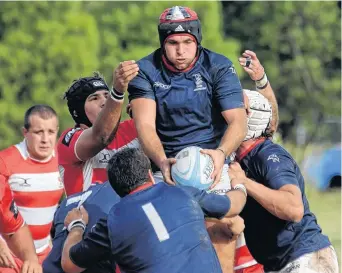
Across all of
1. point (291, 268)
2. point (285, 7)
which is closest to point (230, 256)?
point (291, 268)

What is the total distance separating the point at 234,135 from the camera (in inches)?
290

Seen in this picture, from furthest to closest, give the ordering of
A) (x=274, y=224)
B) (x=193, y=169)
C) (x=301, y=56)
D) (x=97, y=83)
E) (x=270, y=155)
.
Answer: (x=301, y=56), (x=97, y=83), (x=274, y=224), (x=270, y=155), (x=193, y=169)

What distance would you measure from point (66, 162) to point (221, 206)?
1960 mm

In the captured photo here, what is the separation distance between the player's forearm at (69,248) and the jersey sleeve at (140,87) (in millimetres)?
1062

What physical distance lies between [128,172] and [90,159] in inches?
66.6

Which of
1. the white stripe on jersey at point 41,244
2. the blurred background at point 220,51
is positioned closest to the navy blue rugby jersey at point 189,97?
the white stripe on jersey at point 41,244

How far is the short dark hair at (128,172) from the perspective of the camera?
6.77 m

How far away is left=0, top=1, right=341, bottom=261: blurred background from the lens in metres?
32.2

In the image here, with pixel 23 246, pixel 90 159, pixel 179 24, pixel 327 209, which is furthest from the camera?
pixel 327 209

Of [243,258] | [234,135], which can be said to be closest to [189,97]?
[234,135]

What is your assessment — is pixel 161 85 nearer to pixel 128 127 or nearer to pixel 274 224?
pixel 128 127

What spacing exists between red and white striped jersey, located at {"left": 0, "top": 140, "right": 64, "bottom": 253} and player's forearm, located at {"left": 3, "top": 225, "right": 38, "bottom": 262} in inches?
90.7

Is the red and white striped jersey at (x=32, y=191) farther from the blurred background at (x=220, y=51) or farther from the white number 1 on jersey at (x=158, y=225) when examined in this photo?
the blurred background at (x=220, y=51)

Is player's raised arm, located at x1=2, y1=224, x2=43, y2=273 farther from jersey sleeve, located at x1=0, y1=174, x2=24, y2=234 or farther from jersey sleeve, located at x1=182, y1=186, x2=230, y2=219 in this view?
jersey sleeve, located at x1=182, y1=186, x2=230, y2=219
